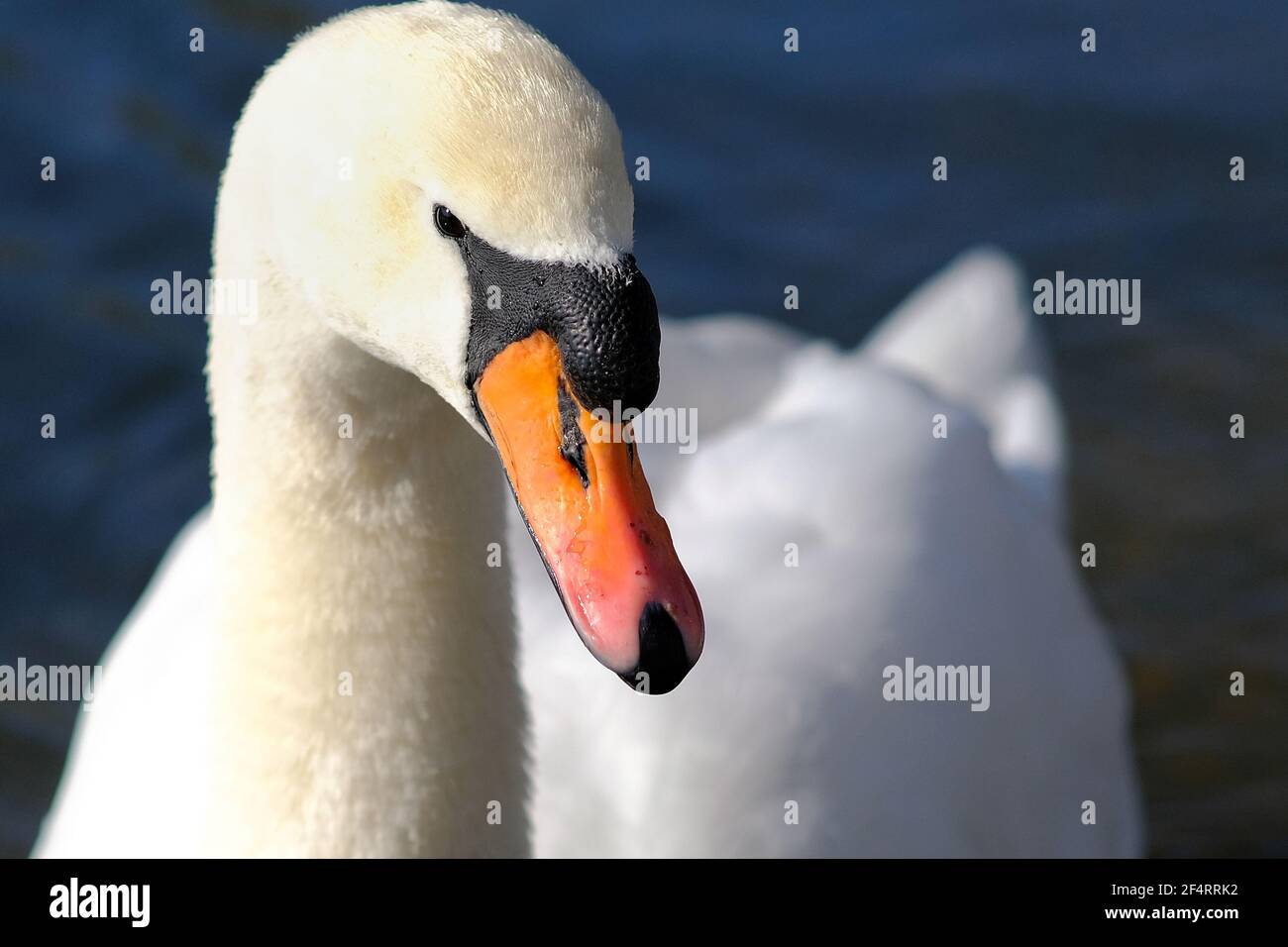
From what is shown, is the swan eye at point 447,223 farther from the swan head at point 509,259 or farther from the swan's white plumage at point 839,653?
the swan's white plumage at point 839,653

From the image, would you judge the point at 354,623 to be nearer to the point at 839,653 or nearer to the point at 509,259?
the point at 509,259

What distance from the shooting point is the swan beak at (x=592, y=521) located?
2.31 metres

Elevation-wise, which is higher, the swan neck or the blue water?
the blue water

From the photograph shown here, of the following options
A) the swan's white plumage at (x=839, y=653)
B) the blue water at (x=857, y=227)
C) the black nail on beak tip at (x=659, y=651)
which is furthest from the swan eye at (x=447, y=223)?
the blue water at (x=857, y=227)

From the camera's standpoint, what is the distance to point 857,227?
7.12 metres

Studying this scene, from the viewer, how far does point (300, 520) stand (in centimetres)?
283

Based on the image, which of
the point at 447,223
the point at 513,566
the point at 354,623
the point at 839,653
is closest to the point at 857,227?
the point at 839,653

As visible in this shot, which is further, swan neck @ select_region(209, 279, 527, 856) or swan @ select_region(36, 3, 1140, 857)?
swan neck @ select_region(209, 279, 527, 856)

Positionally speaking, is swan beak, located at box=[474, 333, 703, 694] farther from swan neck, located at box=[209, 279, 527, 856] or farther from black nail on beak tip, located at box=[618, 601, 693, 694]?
swan neck, located at box=[209, 279, 527, 856]

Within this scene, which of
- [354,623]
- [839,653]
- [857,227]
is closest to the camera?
[354,623]

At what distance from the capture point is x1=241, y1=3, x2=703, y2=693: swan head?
2252mm

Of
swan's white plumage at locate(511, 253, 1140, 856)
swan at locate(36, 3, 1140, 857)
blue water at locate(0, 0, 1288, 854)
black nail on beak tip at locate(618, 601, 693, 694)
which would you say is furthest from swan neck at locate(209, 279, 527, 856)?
blue water at locate(0, 0, 1288, 854)

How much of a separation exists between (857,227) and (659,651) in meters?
5.05
